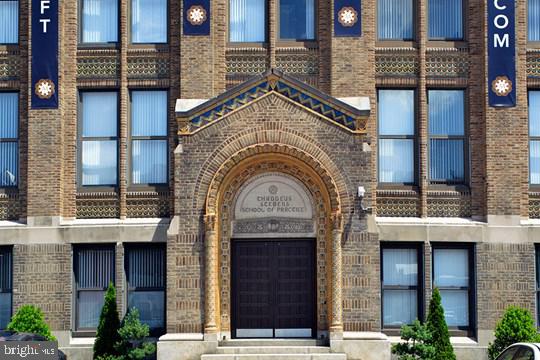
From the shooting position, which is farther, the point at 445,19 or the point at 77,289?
the point at 445,19

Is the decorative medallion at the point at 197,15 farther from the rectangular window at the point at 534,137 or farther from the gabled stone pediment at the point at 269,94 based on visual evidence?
the rectangular window at the point at 534,137

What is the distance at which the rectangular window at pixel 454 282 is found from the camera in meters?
26.5

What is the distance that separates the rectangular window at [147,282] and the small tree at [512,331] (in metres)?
8.56

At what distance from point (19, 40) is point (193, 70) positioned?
16.5ft

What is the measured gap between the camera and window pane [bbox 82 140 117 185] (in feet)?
89.1

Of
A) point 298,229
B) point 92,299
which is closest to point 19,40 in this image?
point 92,299

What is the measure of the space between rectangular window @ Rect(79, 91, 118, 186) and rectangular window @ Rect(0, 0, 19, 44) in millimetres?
2572

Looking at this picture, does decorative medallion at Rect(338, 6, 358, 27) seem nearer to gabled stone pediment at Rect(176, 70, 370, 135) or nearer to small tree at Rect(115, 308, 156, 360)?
gabled stone pediment at Rect(176, 70, 370, 135)

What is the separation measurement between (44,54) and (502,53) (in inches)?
480

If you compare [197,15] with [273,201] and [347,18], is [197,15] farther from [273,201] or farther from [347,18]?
[273,201]

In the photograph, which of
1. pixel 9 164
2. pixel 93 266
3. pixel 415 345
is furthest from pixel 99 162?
pixel 415 345

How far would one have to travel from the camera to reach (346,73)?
26406 millimetres

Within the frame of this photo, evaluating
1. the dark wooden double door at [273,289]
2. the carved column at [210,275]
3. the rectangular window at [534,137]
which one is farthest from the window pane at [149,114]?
the rectangular window at [534,137]

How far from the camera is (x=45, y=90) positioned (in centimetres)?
2691
